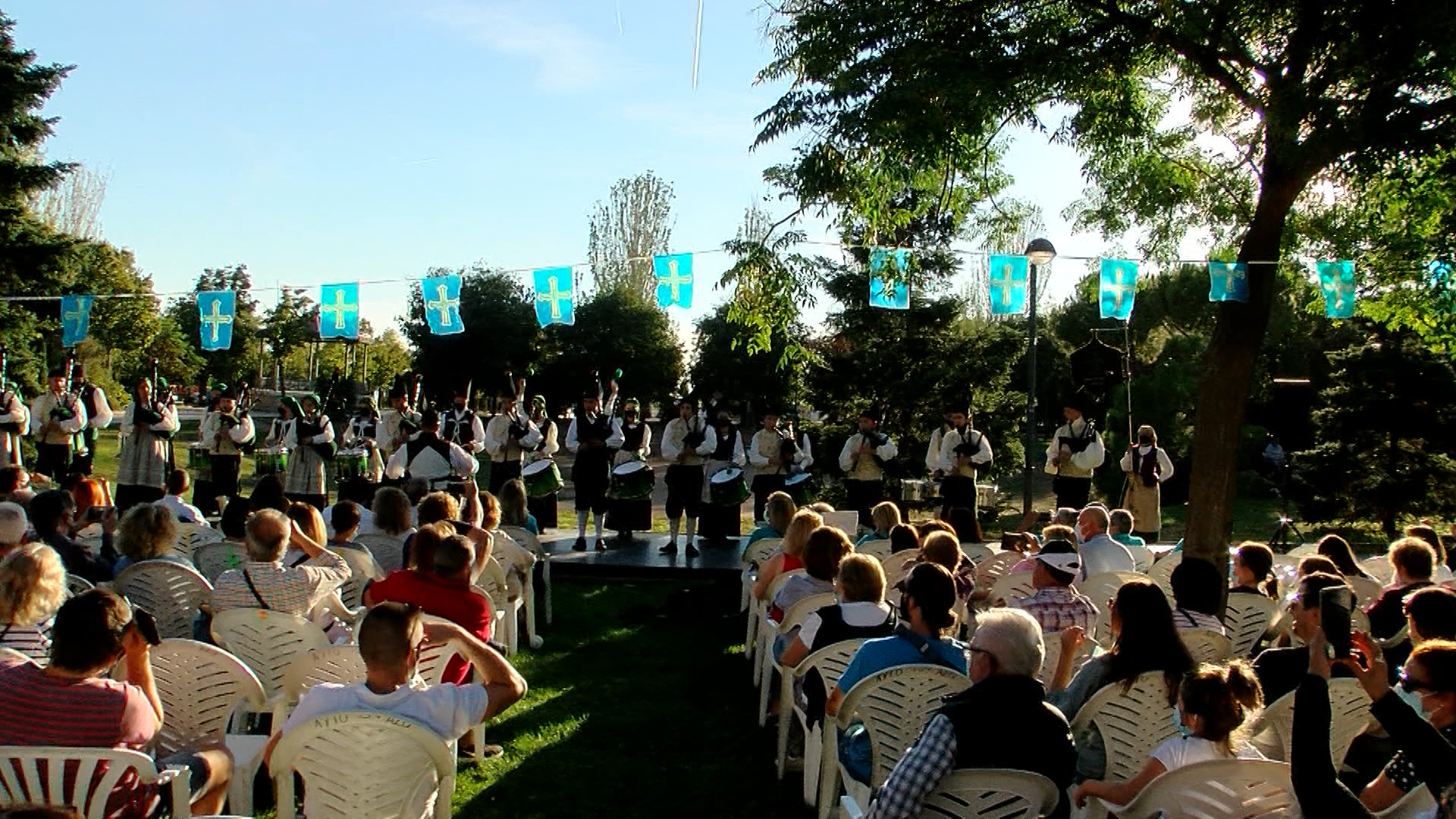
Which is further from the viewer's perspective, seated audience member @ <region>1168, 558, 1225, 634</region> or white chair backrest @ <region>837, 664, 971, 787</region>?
seated audience member @ <region>1168, 558, 1225, 634</region>

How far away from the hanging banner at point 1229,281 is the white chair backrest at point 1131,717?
462cm

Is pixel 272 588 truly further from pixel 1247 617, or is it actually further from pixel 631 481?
pixel 631 481

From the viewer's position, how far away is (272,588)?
17.6 feet

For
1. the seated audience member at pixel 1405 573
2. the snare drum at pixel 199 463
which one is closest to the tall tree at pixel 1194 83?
A: the seated audience member at pixel 1405 573

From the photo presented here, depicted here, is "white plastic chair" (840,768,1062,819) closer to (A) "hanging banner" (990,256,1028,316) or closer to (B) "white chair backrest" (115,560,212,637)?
(B) "white chair backrest" (115,560,212,637)

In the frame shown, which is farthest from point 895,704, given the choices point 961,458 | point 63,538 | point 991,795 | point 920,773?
point 961,458

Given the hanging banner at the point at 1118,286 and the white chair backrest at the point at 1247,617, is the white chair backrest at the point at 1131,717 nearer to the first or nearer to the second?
the white chair backrest at the point at 1247,617

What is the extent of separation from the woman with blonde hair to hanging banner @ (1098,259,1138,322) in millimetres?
5249

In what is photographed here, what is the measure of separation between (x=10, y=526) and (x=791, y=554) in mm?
4027

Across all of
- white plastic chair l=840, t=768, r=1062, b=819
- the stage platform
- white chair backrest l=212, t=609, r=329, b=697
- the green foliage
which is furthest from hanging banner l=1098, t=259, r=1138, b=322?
the green foliage

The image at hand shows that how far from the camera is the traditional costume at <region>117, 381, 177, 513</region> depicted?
13.6 metres

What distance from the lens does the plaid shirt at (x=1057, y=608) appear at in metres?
5.25

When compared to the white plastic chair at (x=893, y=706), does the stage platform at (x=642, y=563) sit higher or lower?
lower

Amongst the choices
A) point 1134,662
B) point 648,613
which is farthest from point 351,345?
point 1134,662
